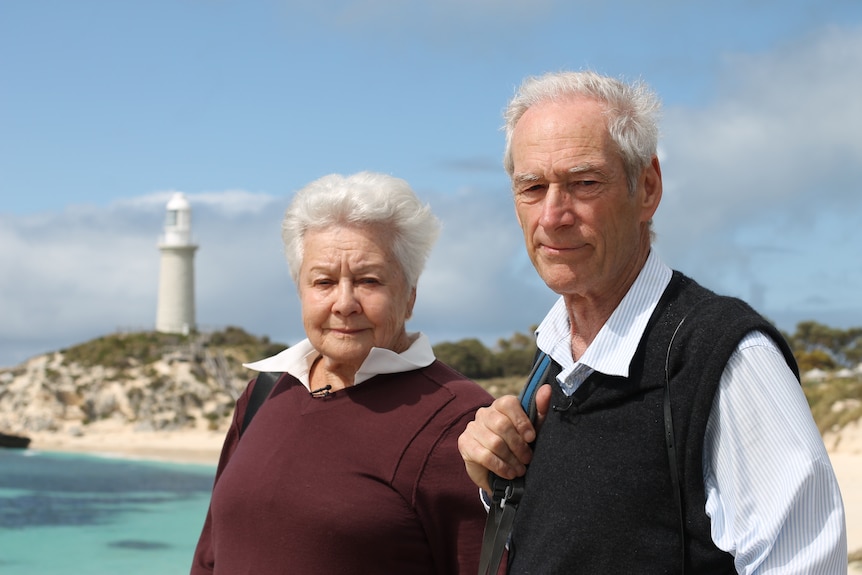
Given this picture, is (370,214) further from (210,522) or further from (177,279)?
(177,279)

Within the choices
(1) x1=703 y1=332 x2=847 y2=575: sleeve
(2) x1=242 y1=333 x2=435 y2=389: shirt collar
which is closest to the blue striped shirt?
(1) x1=703 y1=332 x2=847 y2=575: sleeve

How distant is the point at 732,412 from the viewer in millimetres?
1597

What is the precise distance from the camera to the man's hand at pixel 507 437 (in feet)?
6.29

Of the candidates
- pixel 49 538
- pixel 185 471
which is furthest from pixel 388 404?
pixel 185 471

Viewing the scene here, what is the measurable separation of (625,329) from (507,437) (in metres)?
0.31

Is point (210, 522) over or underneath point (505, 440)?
underneath

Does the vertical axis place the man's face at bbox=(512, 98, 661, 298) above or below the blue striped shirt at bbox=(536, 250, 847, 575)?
above

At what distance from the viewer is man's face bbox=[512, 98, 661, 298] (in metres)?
1.85

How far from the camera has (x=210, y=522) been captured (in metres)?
3.12

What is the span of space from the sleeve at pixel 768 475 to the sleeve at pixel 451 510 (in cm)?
105

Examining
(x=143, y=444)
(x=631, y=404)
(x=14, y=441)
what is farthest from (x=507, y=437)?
(x=14, y=441)

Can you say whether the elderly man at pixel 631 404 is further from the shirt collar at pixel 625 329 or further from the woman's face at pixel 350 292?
the woman's face at pixel 350 292

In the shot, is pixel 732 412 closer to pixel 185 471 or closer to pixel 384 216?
pixel 384 216

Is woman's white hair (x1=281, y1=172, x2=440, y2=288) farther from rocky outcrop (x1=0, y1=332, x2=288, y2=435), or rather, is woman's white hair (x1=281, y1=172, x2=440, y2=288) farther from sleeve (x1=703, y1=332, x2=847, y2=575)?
rocky outcrop (x1=0, y1=332, x2=288, y2=435)
